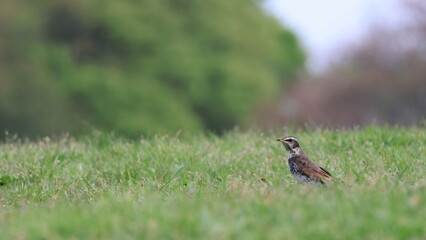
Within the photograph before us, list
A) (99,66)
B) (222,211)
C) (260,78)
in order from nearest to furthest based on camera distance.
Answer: (222,211)
(99,66)
(260,78)

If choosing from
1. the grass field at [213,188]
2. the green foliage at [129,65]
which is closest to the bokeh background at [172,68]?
the green foliage at [129,65]

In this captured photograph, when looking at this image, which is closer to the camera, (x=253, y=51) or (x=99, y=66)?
(x=99, y=66)

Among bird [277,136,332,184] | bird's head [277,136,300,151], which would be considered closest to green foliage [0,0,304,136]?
bird's head [277,136,300,151]

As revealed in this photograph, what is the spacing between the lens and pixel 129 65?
52.9 m

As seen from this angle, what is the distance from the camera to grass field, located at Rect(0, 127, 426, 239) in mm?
6637

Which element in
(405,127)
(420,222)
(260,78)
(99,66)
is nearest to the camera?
(420,222)

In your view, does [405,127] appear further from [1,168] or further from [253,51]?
[253,51]

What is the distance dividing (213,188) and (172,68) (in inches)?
1727

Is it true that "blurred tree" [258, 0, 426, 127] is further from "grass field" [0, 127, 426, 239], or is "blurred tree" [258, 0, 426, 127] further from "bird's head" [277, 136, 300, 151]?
"bird's head" [277, 136, 300, 151]

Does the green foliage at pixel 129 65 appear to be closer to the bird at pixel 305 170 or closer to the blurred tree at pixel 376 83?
the blurred tree at pixel 376 83

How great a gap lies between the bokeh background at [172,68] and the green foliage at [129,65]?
0.06 m

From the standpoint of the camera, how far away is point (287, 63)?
78.6 meters

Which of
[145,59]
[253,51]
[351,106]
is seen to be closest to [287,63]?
[351,106]

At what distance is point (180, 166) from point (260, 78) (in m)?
45.8
